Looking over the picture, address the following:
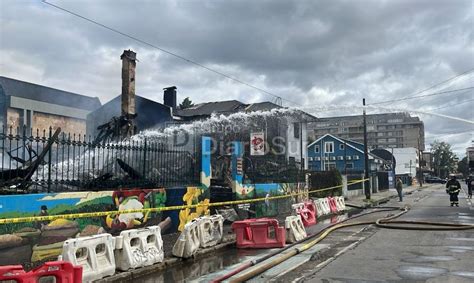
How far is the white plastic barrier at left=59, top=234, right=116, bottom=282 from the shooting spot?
6721 mm

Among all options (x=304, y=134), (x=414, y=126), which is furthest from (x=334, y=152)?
(x=414, y=126)

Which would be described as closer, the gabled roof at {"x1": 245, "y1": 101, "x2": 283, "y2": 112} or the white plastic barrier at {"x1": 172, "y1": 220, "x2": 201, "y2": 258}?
the white plastic barrier at {"x1": 172, "y1": 220, "x2": 201, "y2": 258}

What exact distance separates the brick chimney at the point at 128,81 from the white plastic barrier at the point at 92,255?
28.6ft

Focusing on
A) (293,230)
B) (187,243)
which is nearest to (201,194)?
(293,230)

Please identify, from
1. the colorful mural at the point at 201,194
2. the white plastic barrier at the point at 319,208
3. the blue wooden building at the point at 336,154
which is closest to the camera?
the colorful mural at the point at 201,194

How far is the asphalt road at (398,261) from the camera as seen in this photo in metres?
7.03

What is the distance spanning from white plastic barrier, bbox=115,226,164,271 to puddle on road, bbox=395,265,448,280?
14.5 feet

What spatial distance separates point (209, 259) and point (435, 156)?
145277 millimetres

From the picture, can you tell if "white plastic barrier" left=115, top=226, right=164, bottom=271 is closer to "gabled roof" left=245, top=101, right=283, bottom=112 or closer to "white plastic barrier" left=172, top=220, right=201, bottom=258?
"white plastic barrier" left=172, top=220, right=201, bottom=258

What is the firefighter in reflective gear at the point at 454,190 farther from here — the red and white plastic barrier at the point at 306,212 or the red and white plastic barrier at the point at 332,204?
the red and white plastic barrier at the point at 306,212

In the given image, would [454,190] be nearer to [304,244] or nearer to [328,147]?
[304,244]

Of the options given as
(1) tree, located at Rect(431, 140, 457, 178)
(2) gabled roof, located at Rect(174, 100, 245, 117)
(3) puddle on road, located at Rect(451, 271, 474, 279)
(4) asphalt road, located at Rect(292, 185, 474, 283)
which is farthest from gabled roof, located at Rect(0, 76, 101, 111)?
(1) tree, located at Rect(431, 140, 457, 178)

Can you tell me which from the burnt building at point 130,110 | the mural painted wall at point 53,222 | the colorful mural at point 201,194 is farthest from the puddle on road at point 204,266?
the burnt building at point 130,110

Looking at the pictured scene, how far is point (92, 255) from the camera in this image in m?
7.05
